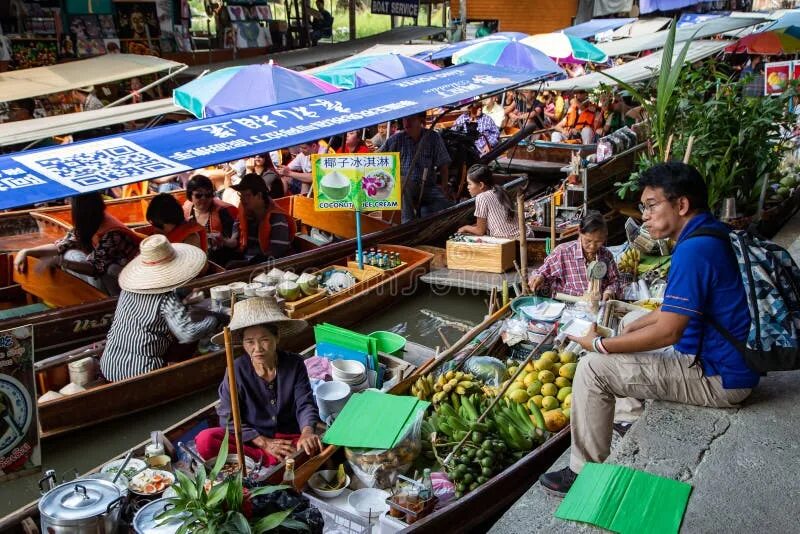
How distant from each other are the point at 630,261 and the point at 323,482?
3.82 m

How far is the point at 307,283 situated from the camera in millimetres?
6703

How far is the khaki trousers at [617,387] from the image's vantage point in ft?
10.5

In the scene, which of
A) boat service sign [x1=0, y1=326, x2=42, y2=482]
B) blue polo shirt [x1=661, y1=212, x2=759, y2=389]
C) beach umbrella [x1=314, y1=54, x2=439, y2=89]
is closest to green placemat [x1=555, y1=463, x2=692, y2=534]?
blue polo shirt [x1=661, y1=212, x2=759, y2=389]

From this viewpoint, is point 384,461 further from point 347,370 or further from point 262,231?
point 262,231

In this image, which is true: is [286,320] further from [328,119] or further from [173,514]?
[328,119]

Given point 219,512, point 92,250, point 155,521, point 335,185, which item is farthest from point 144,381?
point 219,512

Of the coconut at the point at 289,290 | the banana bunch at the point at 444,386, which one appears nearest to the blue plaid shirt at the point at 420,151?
the coconut at the point at 289,290

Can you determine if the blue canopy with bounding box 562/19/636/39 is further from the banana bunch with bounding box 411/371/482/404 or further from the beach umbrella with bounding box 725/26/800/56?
the banana bunch with bounding box 411/371/482/404

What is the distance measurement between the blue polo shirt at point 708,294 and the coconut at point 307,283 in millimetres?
4078

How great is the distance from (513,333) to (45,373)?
329 cm

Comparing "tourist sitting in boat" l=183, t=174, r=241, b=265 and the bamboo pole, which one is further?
"tourist sitting in boat" l=183, t=174, r=241, b=265

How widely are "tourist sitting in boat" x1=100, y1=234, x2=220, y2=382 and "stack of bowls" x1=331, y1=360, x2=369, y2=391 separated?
3.50ft

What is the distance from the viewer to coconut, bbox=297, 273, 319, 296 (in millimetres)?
6688

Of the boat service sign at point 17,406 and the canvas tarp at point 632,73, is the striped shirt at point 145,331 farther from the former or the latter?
the canvas tarp at point 632,73
